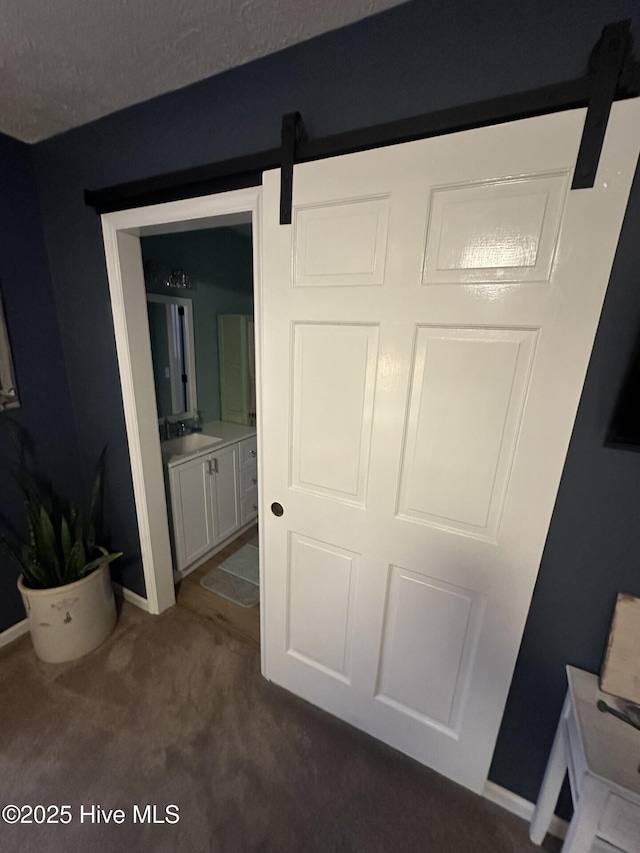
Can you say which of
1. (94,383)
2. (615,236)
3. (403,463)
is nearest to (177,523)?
(94,383)

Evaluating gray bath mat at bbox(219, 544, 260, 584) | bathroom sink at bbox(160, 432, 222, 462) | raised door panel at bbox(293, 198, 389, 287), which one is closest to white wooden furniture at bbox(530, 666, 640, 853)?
raised door panel at bbox(293, 198, 389, 287)

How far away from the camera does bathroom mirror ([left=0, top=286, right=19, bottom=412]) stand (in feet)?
5.03

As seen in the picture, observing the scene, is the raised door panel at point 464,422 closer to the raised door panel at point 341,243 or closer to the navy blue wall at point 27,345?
the raised door panel at point 341,243

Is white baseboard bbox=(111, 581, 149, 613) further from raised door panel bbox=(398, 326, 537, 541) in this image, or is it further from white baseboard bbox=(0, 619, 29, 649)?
raised door panel bbox=(398, 326, 537, 541)

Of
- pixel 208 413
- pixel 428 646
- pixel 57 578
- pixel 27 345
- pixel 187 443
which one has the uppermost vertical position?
pixel 27 345

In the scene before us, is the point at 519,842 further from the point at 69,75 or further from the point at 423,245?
the point at 69,75

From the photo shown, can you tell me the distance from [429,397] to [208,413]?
7.29ft

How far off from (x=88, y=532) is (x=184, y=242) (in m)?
1.93

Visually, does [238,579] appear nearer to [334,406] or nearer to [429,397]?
[334,406]

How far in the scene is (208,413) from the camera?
281 centimetres

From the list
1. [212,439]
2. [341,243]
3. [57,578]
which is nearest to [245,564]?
[212,439]

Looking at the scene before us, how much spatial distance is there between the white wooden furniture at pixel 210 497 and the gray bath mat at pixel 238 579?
0.17 meters

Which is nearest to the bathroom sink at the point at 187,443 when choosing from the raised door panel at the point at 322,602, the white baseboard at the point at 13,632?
the white baseboard at the point at 13,632

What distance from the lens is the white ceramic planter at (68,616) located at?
1.54 meters
